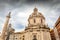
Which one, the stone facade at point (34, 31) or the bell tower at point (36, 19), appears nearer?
the stone facade at point (34, 31)

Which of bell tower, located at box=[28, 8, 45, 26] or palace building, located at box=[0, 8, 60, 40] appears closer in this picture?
palace building, located at box=[0, 8, 60, 40]

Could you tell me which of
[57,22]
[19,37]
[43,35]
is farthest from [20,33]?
[57,22]

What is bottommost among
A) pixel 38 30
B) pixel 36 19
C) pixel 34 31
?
pixel 34 31

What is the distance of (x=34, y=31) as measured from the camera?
1308 inches

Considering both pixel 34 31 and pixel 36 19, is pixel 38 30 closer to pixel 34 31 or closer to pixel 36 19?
pixel 34 31

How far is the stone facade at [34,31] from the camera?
106 ft

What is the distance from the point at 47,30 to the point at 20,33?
35.4 feet

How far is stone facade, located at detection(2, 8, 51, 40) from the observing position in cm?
3225

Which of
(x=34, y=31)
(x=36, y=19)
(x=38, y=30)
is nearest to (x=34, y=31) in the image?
(x=34, y=31)

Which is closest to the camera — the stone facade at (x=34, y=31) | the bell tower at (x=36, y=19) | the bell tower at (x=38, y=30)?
the bell tower at (x=38, y=30)

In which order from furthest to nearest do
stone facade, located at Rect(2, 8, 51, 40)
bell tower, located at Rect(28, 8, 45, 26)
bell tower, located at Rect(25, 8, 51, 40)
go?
bell tower, located at Rect(28, 8, 45, 26)
stone facade, located at Rect(2, 8, 51, 40)
bell tower, located at Rect(25, 8, 51, 40)

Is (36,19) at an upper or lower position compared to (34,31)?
upper

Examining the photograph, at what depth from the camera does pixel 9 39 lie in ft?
→ 121

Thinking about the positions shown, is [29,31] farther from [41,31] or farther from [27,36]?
[41,31]
